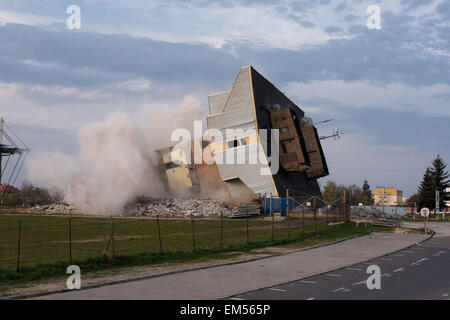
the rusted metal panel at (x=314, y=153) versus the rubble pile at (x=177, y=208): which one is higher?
the rusted metal panel at (x=314, y=153)

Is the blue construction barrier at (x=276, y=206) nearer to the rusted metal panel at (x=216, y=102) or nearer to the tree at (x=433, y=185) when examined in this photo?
the rusted metal panel at (x=216, y=102)

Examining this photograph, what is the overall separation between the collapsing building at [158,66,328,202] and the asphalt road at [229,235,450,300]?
3640cm

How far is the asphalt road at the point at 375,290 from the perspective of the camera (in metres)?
12.3

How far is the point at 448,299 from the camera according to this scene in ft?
38.4

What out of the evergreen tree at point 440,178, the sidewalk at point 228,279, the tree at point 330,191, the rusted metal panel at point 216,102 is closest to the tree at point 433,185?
the evergreen tree at point 440,178

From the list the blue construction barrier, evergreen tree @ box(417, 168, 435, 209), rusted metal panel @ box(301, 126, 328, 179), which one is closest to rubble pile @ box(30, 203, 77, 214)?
the blue construction barrier

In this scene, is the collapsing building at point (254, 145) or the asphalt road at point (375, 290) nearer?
the asphalt road at point (375, 290)

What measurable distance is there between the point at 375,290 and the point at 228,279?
4.58 m

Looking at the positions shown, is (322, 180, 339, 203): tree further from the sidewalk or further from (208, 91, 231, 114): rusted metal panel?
the sidewalk

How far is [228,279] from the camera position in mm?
14984

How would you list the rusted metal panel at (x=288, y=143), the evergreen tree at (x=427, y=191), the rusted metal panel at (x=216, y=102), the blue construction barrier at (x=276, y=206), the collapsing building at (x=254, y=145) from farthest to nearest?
the evergreen tree at (x=427, y=191), the rusted metal panel at (x=216, y=102), the rusted metal panel at (x=288, y=143), the collapsing building at (x=254, y=145), the blue construction barrier at (x=276, y=206)

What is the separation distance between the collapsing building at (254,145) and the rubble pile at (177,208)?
9.49 ft
